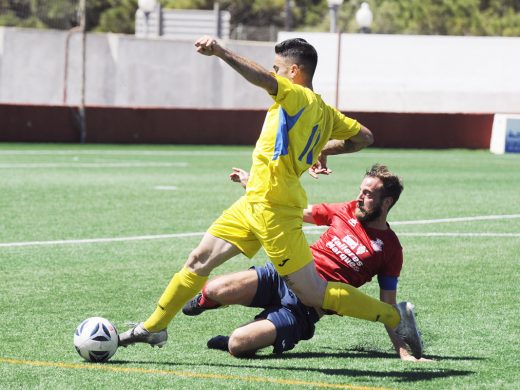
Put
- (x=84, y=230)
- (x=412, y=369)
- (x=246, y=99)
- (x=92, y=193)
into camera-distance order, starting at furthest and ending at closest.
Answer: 1. (x=246, y=99)
2. (x=92, y=193)
3. (x=84, y=230)
4. (x=412, y=369)

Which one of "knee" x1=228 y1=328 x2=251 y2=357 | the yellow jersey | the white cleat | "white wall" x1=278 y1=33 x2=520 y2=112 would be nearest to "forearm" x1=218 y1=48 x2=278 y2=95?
the yellow jersey

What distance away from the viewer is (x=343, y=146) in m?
7.63

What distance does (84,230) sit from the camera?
14008 mm

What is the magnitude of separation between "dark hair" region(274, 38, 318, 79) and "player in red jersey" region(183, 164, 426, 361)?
94cm

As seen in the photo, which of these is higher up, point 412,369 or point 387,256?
point 387,256

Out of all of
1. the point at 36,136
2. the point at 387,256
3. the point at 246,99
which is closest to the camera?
the point at 387,256

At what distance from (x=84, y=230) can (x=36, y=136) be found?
62.1 feet

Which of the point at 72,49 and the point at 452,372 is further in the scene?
the point at 72,49

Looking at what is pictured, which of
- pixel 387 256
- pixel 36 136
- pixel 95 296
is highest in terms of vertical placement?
pixel 387 256

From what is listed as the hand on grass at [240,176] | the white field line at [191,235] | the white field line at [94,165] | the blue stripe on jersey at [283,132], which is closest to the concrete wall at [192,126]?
the white field line at [94,165]

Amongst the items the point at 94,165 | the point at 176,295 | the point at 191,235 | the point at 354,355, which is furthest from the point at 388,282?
the point at 94,165

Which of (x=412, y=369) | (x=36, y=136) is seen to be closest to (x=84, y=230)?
(x=412, y=369)

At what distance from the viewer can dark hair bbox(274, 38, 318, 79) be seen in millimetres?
6758

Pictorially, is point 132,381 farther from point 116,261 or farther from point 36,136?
point 36,136
